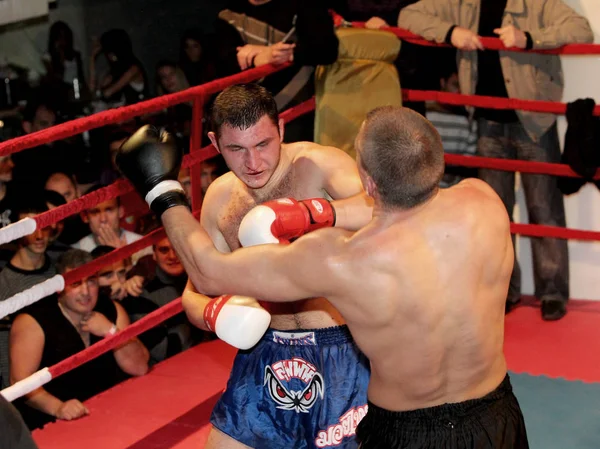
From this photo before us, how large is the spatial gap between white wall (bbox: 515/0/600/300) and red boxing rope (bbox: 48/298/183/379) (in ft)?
6.87

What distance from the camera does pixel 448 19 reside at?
179 inches

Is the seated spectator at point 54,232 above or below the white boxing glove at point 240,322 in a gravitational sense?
below

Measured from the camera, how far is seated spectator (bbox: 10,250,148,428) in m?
3.61

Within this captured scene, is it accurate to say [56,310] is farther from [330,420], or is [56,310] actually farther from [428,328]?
[428,328]

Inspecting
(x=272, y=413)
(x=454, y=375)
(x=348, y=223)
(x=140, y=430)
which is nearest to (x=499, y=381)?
(x=454, y=375)

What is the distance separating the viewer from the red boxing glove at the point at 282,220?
2.37 m

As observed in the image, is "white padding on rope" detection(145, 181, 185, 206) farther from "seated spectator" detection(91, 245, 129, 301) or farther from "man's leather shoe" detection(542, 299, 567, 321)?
"man's leather shoe" detection(542, 299, 567, 321)

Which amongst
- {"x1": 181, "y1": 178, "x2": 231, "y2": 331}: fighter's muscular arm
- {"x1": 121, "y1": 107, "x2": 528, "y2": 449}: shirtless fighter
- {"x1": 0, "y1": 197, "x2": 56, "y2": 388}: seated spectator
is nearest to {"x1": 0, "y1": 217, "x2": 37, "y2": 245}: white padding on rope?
{"x1": 181, "y1": 178, "x2": 231, "y2": 331}: fighter's muscular arm

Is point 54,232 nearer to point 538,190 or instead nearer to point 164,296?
point 164,296

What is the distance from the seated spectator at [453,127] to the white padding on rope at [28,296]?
2.19 m

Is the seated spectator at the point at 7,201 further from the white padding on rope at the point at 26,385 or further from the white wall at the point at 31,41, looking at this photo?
the white wall at the point at 31,41

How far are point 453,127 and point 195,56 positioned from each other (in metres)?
1.77

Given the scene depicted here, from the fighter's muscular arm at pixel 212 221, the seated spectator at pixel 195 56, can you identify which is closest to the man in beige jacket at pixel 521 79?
the seated spectator at pixel 195 56

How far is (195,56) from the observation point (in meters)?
5.72
